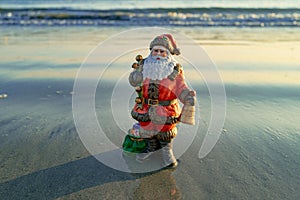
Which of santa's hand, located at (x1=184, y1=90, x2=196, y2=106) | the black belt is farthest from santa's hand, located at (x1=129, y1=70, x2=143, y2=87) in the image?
santa's hand, located at (x1=184, y1=90, x2=196, y2=106)

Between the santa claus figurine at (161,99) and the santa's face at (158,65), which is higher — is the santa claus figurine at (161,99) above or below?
below

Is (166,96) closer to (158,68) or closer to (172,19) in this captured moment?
(158,68)

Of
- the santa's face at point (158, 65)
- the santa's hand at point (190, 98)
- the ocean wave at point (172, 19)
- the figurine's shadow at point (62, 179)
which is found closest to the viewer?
the figurine's shadow at point (62, 179)

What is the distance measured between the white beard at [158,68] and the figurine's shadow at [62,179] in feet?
2.41

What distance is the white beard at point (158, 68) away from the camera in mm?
2738

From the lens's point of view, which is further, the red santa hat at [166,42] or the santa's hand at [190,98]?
the red santa hat at [166,42]

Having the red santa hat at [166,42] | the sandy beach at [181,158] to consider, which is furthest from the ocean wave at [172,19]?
the red santa hat at [166,42]

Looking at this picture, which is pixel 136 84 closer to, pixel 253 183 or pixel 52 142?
pixel 52 142

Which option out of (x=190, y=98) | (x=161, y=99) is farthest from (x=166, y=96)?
(x=190, y=98)

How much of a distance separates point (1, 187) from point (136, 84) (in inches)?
50.8

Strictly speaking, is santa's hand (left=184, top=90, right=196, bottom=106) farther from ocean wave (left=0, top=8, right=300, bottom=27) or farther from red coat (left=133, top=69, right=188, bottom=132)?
ocean wave (left=0, top=8, right=300, bottom=27)

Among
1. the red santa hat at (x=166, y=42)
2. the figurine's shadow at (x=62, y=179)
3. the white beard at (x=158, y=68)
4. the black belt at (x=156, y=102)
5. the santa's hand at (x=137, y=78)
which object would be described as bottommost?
the figurine's shadow at (x=62, y=179)

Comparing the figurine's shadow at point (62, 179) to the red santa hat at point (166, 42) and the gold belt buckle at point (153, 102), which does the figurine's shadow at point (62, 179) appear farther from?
the red santa hat at point (166, 42)

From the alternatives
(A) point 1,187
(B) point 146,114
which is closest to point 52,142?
(A) point 1,187
